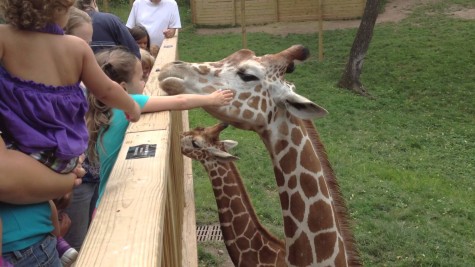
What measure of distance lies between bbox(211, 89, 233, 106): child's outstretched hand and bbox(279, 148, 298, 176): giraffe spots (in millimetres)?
475

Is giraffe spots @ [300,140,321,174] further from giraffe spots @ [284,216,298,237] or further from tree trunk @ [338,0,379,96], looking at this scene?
tree trunk @ [338,0,379,96]

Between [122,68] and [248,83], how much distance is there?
75 cm

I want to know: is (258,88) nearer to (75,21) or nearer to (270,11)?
(75,21)

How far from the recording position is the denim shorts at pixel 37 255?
213 centimetres

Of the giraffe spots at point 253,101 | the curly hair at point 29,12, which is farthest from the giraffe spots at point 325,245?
the curly hair at point 29,12

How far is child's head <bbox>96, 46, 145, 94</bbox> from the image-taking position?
3.34 meters

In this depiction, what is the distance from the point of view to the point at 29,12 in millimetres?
2033

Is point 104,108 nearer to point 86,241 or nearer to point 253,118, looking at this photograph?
point 253,118

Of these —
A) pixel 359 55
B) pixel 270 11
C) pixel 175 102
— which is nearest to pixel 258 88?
pixel 175 102

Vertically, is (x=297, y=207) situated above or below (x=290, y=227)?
above

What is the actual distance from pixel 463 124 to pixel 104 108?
1038cm

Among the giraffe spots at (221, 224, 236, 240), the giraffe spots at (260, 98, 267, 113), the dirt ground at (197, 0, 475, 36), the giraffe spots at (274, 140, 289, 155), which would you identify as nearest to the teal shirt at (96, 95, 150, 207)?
the giraffe spots at (260, 98, 267, 113)

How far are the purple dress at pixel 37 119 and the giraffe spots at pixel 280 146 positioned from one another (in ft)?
5.42

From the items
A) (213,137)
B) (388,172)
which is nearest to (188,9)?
(388,172)
